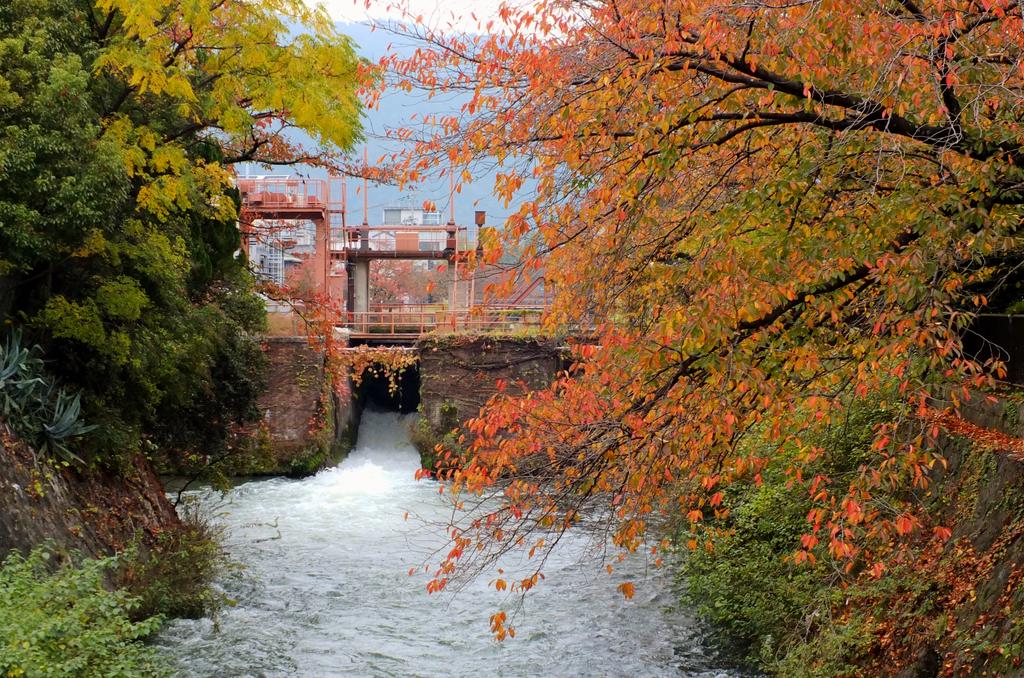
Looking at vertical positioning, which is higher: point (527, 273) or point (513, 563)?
point (527, 273)

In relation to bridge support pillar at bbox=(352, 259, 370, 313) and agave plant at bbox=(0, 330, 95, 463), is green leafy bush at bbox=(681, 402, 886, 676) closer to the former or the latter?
agave plant at bbox=(0, 330, 95, 463)

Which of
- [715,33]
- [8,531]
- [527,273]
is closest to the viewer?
[715,33]

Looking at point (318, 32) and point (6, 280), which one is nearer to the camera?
point (6, 280)

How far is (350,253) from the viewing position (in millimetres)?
37156

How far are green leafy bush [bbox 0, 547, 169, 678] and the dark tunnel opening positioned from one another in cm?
2095

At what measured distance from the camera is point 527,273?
273 inches

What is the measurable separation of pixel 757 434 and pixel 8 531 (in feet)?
27.4

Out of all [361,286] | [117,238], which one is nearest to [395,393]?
[361,286]

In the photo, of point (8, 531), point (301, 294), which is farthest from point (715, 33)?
point (301, 294)

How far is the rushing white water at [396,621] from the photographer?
9047 millimetres

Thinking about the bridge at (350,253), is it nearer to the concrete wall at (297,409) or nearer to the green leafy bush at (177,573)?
the concrete wall at (297,409)

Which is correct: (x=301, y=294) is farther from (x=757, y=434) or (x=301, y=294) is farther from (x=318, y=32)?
(x=757, y=434)

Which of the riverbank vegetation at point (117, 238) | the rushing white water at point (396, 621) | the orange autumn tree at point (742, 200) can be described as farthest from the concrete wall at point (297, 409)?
the orange autumn tree at point (742, 200)

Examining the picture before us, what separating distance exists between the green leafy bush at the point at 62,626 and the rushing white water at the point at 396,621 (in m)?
1.47
